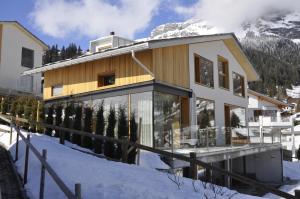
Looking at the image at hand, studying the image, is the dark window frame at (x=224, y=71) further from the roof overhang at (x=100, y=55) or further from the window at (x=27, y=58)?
the window at (x=27, y=58)

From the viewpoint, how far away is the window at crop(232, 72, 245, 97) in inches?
1006

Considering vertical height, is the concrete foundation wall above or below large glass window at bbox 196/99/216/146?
below

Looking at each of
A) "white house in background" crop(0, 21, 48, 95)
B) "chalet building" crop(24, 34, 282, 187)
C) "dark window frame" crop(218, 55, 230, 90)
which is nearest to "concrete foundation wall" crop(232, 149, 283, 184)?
"chalet building" crop(24, 34, 282, 187)

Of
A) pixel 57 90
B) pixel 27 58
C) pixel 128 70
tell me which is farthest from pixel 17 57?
pixel 128 70

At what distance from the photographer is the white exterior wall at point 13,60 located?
92.9 feet

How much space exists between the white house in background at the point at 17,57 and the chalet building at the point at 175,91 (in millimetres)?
7769

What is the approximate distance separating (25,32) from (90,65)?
13.3m

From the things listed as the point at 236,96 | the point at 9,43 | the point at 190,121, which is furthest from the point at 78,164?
the point at 9,43

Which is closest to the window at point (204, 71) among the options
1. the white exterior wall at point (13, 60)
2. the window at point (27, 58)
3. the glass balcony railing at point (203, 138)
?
the glass balcony railing at point (203, 138)

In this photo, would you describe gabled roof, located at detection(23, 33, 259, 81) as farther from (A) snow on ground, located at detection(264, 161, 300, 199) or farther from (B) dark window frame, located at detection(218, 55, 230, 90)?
(A) snow on ground, located at detection(264, 161, 300, 199)

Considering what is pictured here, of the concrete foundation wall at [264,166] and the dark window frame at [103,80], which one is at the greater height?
the dark window frame at [103,80]

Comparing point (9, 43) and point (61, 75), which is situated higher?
point (9, 43)

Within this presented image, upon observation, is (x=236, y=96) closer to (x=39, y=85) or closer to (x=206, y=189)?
(x=39, y=85)

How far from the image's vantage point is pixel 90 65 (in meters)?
19.4
